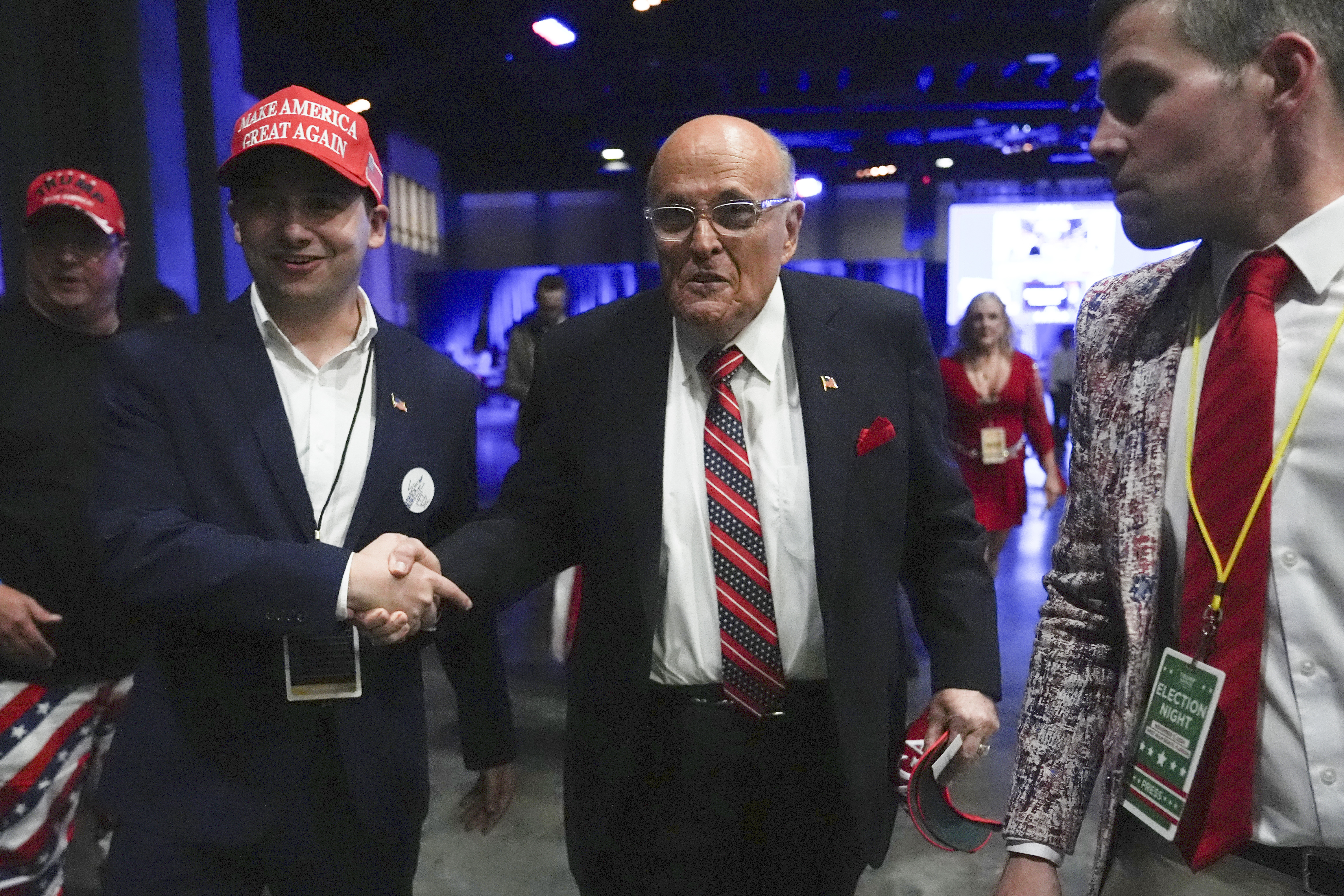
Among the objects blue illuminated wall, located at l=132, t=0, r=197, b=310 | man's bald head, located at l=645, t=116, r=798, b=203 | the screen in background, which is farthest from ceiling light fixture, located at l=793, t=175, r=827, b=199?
man's bald head, located at l=645, t=116, r=798, b=203

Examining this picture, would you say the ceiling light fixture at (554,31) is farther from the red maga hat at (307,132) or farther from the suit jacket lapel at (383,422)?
the suit jacket lapel at (383,422)

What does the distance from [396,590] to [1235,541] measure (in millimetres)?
1207

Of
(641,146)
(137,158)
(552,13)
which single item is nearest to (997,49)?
(552,13)

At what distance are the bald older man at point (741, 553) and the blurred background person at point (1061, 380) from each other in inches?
381

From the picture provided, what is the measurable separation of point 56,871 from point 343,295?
5.78ft

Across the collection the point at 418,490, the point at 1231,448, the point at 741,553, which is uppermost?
the point at 1231,448

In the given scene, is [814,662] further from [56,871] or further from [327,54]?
[327,54]

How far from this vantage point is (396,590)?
1.60 metres

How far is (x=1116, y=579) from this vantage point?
122cm

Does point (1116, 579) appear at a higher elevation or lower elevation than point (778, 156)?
lower

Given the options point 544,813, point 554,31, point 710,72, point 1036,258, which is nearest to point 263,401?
point 544,813

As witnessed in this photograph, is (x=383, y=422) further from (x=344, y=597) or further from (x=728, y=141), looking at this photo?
(x=728, y=141)

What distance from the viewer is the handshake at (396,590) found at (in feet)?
5.19

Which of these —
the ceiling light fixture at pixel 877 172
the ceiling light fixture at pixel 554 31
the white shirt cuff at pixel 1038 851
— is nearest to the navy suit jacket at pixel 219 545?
the white shirt cuff at pixel 1038 851
